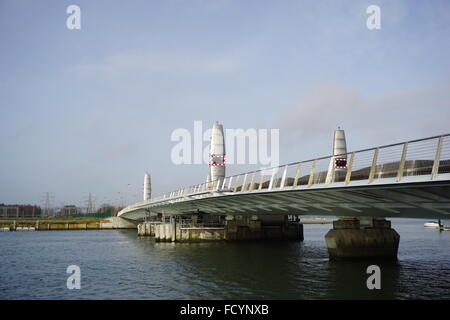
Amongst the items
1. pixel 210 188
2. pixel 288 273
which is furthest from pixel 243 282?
pixel 210 188

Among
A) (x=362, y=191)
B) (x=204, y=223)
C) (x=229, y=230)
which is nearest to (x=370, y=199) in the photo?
(x=362, y=191)

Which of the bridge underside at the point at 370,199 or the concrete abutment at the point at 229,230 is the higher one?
the bridge underside at the point at 370,199

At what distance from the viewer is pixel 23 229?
134 metres

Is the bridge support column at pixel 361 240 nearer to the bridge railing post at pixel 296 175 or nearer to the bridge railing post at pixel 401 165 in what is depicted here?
the bridge railing post at pixel 296 175

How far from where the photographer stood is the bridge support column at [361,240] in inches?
1485

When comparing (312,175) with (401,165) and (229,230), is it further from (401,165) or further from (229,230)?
(229,230)

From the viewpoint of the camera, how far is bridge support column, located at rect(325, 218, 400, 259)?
37719 millimetres

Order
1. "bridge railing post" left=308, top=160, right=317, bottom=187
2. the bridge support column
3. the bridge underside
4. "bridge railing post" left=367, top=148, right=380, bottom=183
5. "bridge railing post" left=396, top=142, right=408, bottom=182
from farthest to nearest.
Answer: the bridge support column → "bridge railing post" left=308, top=160, right=317, bottom=187 → "bridge railing post" left=367, top=148, right=380, bottom=183 → the bridge underside → "bridge railing post" left=396, top=142, right=408, bottom=182

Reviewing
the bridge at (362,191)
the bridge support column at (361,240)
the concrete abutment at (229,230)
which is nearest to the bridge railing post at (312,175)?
the bridge at (362,191)

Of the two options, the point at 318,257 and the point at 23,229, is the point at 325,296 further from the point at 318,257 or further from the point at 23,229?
the point at 23,229

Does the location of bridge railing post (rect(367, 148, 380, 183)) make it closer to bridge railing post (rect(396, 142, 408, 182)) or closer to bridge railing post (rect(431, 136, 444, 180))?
bridge railing post (rect(396, 142, 408, 182))

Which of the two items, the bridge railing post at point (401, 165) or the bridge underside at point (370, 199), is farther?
the bridge underside at point (370, 199)

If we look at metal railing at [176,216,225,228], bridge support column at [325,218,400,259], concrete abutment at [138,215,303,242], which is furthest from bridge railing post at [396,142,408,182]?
metal railing at [176,216,225,228]
